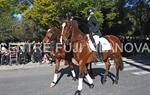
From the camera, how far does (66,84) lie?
15.2 metres

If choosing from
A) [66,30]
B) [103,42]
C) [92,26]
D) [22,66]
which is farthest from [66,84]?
[22,66]

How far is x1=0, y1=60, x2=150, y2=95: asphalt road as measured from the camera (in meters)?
13.7

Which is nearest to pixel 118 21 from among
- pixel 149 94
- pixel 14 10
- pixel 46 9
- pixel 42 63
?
pixel 46 9

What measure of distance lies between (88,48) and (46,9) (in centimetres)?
2101

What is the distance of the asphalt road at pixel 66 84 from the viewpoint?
13663 millimetres

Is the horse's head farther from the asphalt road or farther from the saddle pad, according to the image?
the asphalt road

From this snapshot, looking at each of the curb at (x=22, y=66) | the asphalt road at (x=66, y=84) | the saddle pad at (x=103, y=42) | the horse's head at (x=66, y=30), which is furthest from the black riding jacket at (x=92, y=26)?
the curb at (x=22, y=66)

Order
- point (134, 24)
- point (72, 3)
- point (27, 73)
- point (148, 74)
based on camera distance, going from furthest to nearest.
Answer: point (134, 24)
point (72, 3)
point (27, 73)
point (148, 74)

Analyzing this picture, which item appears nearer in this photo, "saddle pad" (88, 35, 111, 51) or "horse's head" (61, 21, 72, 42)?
"horse's head" (61, 21, 72, 42)

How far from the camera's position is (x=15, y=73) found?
19734 millimetres

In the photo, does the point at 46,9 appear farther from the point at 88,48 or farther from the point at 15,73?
the point at 88,48

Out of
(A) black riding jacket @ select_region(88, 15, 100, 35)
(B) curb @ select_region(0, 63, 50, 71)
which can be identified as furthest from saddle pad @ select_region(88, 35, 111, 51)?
(B) curb @ select_region(0, 63, 50, 71)

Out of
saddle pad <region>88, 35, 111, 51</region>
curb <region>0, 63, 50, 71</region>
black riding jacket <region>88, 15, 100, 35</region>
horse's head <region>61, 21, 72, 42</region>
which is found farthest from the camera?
curb <region>0, 63, 50, 71</region>

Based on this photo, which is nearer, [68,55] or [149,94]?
[149,94]
